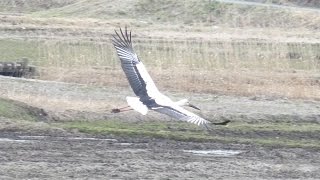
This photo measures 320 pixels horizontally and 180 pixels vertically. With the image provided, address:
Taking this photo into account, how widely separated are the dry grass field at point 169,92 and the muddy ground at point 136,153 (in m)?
0.02

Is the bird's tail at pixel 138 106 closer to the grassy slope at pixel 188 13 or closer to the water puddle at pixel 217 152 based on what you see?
the water puddle at pixel 217 152

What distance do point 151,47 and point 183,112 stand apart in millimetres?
18114

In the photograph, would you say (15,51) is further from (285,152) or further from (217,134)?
(285,152)

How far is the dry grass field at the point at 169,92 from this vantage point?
1659 centimetres

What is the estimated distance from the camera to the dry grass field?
16594mm

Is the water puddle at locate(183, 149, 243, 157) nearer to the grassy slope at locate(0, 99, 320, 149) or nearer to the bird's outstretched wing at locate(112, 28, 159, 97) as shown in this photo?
the grassy slope at locate(0, 99, 320, 149)

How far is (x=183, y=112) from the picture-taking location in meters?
15.7

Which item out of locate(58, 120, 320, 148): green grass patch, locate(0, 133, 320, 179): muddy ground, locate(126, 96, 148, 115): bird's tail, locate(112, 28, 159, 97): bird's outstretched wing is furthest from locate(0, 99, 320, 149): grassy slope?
locate(126, 96, 148, 115): bird's tail

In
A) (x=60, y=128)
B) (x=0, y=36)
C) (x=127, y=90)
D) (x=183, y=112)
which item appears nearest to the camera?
(x=183, y=112)

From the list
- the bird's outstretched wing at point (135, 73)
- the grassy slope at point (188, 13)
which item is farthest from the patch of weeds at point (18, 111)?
the grassy slope at point (188, 13)

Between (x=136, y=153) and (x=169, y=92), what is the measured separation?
340 inches

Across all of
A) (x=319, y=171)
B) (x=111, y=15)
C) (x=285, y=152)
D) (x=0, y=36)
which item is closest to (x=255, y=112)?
(x=285, y=152)

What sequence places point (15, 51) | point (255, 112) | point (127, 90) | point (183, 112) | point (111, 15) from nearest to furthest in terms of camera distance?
point (183, 112), point (255, 112), point (127, 90), point (15, 51), point (111, 15)

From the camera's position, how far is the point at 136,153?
1738cm
